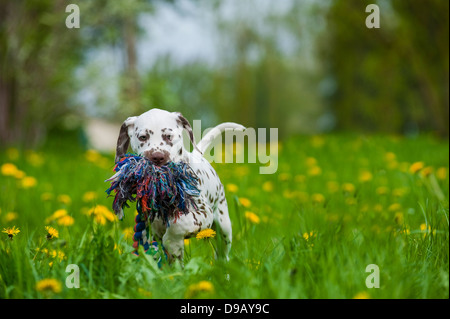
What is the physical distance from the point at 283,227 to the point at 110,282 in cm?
133

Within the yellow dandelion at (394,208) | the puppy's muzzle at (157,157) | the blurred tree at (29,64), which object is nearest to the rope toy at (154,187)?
the puppy's muzzle at (157,157)

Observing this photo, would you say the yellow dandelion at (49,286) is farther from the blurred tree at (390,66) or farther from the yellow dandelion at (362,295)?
the blurred tree at (390,66)

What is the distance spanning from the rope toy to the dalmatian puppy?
27 mm

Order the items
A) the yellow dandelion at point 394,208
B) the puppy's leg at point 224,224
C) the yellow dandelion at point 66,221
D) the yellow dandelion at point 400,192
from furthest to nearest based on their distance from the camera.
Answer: the yellow dandelion at point 400,192, the yellow dandelion at point 394,208, the yellow dandelion at point 66,221, the puppy's leg at point 224,224

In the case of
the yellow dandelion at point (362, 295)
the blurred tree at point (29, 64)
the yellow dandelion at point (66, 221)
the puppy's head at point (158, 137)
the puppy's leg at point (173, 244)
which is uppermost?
the blurred tree at point (29, 64)

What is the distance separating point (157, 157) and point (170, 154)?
0.16ft

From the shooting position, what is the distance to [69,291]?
53.5 inches

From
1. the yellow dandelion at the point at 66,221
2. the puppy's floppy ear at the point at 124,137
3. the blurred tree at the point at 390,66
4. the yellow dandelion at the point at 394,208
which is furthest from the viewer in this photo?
the blurred tree at the point at 390,66

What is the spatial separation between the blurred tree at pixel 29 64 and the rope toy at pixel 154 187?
5.73m

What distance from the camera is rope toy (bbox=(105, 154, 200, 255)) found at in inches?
56.1

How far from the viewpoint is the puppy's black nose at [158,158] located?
56.9 inches

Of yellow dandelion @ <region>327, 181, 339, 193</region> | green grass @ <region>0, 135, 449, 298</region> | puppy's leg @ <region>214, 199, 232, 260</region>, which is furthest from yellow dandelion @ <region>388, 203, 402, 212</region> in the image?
puppy's leg @ <region>214, 199, 232, 260</region>

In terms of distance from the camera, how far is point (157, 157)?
1445 millimetres

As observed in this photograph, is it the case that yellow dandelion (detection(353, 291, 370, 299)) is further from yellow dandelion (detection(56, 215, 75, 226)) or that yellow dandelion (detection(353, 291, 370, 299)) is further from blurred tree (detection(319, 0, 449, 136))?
blurred tree (detection(319, 0, 449, 136))
